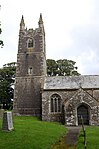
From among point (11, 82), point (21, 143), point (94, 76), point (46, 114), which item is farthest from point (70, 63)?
point (21, 143)

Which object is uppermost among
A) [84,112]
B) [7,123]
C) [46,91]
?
[46,91]

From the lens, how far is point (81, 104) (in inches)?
1549

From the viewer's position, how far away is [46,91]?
4322 centimetres

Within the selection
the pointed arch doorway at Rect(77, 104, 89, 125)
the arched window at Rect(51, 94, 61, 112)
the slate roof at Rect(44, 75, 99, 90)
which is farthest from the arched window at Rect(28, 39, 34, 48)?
the pointed arch doorway at Rect(77, 104, 89, 125)

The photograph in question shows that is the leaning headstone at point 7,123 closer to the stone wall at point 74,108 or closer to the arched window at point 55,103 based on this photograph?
the stone wall at point 74,108

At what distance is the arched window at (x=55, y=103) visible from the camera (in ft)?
139

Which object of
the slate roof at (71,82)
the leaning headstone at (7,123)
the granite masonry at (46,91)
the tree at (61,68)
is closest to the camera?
the leaning headstone at (7,123)

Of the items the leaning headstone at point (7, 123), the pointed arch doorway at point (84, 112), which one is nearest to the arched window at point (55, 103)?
the pointed arch doorway at point (84, 112)

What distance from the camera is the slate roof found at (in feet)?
144

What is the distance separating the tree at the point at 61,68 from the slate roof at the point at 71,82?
20.4m

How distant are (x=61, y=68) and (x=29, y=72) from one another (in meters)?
22.5

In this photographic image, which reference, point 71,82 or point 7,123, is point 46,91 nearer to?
point 71,82

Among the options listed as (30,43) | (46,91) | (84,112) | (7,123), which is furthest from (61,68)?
(7,123)

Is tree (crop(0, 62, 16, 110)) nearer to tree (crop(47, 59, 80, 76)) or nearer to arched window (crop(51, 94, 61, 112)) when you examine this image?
tree (crop(47, 59, 80, 76))
